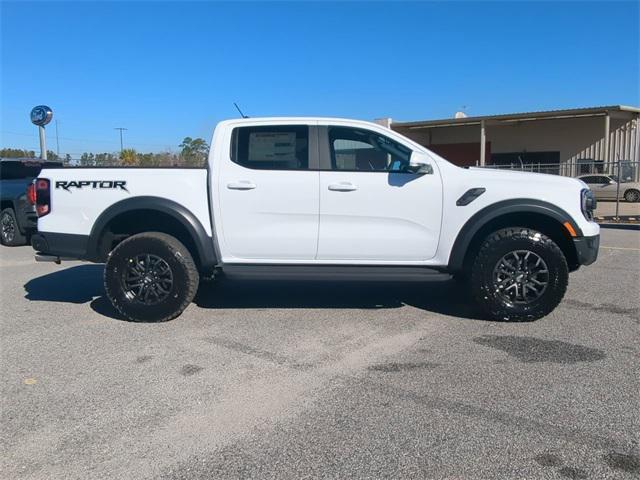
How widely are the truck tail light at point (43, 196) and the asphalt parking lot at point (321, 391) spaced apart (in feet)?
3.75

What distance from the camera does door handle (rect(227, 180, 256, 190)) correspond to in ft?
17.7

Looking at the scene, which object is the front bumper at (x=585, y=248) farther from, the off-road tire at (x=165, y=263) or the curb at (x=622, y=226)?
the curb at (x=622, y=226)

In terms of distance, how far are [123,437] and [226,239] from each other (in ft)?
8.20

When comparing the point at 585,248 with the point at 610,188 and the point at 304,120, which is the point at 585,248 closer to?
the point at 304,120

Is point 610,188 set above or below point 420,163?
below

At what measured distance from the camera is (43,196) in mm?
5691

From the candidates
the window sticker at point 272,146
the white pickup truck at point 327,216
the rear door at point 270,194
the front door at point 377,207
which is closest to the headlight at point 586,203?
the white pickup truck at point 327,216

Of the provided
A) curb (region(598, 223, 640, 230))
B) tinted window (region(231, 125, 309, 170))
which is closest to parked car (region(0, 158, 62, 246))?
tinted window (region(231, 125, 309, 170))

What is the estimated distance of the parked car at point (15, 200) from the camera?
11.1 metres

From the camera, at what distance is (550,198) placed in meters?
5.34

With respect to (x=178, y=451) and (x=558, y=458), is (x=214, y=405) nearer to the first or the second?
(x=178, y=451)

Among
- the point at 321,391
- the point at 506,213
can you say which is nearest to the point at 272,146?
the point at 506,213

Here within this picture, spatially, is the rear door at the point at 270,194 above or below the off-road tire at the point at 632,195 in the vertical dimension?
above

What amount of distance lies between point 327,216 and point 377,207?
0.49 metres
